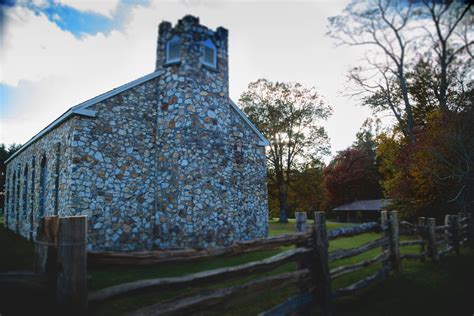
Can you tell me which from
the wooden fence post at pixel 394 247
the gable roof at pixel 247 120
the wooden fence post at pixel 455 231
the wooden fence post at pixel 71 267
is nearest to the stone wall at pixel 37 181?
the gable roof at pixel 247 120

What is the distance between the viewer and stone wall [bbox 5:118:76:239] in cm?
978

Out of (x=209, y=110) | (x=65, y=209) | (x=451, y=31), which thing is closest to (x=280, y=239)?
(x=451, y=31)

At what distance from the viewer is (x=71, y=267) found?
8.21ft

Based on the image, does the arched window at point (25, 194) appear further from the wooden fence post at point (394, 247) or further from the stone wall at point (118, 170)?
the wooden fence post at point (394, 247)

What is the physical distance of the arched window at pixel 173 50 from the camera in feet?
33.7

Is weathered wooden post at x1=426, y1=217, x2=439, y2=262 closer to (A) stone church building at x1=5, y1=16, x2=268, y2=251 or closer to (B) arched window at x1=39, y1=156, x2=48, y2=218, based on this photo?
(A) stone church building at x1=5, y1=16, x2=268, y2=251

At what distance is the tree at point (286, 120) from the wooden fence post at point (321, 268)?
85.2 ft

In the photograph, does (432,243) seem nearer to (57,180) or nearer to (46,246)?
(46,246)

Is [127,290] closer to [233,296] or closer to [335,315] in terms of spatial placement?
[233,296]

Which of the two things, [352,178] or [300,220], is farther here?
[352,178]

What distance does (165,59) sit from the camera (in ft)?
34.6

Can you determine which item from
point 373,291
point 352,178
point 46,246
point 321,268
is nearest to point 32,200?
point 46,246

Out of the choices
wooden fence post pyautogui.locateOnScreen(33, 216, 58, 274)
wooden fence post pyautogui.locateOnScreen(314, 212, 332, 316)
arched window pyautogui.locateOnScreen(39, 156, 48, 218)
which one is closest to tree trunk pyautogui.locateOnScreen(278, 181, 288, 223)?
arched window pyautogui.locateOnScreen(39, 156, 48, 218)

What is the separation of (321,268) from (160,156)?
7012 mm
